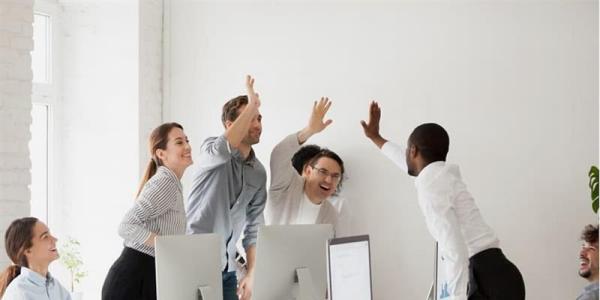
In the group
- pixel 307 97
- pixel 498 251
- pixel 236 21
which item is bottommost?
pixel 498 251

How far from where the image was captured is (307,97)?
20.7ft

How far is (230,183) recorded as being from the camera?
4277mm

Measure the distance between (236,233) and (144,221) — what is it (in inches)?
27.3

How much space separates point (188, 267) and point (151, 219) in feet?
2.41

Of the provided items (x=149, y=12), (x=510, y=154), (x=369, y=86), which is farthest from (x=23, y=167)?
(x=510, y=154)

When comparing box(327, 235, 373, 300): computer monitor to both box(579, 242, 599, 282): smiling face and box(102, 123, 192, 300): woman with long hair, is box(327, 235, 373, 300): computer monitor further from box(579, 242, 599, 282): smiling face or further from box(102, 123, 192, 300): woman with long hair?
box(579, 242, 599, 282): smiling face

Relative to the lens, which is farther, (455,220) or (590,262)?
(590,262)

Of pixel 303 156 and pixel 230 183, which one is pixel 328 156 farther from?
pixel 230 183

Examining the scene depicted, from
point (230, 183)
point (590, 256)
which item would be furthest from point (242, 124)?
point (590, 256)

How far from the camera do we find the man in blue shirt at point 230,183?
13.8 feet

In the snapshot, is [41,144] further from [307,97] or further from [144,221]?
[144,221]

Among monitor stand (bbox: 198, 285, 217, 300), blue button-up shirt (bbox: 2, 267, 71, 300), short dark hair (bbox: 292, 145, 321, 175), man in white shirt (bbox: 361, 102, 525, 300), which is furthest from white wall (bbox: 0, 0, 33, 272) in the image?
man in white shirt (bbox: 361, 102, 525, 300)

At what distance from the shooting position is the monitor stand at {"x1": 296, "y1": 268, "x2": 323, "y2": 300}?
11.8 ft

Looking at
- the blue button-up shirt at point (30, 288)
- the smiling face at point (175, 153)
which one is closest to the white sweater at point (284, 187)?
the smiling face at point (175, 153)
